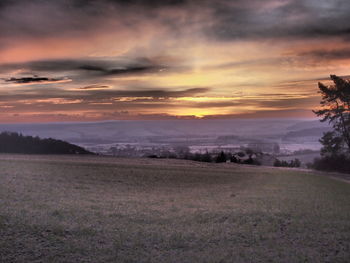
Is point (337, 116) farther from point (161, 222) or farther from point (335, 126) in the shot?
point (161, 222)

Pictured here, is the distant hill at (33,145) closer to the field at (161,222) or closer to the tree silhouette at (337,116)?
the field at (161,222)

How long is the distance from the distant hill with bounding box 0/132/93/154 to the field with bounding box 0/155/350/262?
1162 cm

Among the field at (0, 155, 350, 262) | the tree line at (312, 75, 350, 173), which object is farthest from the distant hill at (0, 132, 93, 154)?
the tree line at (312, 75, 350, 173)

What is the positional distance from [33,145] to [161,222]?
23.0m

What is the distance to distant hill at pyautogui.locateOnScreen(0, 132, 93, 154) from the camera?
29.5 meters

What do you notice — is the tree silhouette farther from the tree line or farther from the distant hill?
the distant hill

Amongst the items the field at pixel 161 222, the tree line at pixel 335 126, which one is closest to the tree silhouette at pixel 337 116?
the tree line at pixel 335 126

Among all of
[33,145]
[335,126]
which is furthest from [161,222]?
[335,126]

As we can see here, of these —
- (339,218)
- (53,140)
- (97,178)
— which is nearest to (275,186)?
(339,218)

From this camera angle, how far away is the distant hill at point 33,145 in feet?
96.8

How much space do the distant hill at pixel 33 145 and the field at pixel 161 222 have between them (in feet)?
38.1

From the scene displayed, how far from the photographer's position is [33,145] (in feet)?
100

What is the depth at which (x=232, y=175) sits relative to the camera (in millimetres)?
26109

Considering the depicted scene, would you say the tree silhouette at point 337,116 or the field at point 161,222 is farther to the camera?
the tree silhouette at point 337,116
